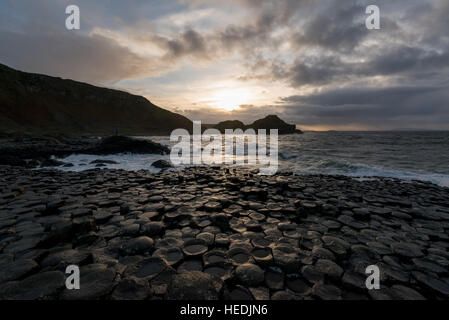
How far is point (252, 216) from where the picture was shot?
4.88 meters

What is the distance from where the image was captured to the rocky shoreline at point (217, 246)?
2.52 metres

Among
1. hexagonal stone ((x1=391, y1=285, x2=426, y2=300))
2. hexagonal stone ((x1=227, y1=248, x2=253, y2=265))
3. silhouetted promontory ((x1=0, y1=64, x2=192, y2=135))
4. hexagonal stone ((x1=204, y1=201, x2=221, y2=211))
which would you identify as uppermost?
silhouetted promontory ((x1=0, y1=64, x2=192, y2=135))

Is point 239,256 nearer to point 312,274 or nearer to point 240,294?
point 240,294

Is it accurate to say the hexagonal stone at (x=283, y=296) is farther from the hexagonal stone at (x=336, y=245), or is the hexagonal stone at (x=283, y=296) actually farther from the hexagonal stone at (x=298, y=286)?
the hexagonal stone at (x=336, y=245)

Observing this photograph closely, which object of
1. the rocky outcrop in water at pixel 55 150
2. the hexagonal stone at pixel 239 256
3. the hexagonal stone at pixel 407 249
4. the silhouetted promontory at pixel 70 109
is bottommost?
the hexagonal stone at pixel 407 249

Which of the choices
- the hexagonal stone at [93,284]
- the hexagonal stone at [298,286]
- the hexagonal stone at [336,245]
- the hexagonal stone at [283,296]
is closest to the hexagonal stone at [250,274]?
the hexagonal stone at [283,296]

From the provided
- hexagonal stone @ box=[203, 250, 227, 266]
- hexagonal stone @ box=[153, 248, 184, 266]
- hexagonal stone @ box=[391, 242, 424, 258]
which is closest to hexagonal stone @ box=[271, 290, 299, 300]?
hexagonal stone @ box=[203, 250, 227, 266]

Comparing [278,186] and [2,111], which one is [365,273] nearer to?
[278,186]

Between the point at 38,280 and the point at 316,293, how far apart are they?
3588 mm

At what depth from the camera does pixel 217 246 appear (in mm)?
3539

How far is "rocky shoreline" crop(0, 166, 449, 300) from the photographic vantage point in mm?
2518

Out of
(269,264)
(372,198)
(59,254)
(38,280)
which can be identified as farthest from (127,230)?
(372,198)

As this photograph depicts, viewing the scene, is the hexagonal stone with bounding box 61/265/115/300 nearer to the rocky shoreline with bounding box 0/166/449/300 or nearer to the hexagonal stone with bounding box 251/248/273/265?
the rocky shoreline with bounding box 0/166/449/300

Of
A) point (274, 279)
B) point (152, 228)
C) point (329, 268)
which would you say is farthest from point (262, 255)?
point (152, 228)
